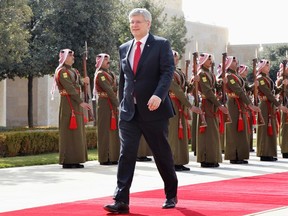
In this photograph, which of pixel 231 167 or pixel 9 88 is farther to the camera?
pixel 9 88

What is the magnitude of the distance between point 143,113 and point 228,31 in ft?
166

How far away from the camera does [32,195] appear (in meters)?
11.2

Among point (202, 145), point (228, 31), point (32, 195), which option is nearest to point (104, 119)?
point (202, 145)

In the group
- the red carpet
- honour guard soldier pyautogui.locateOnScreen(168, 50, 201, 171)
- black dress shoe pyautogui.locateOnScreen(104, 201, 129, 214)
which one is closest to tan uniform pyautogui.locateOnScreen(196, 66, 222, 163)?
honour guard soldier pyautogui.locateOnScreen(168, 50, 201, 171)

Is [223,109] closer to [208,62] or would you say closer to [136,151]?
[208,62]

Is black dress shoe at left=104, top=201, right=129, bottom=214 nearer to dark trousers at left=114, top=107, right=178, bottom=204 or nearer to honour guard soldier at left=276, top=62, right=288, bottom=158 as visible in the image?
dark trousers at left=114, top=107, right=178, bottom=204

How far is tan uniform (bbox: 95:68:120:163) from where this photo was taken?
1705 cm

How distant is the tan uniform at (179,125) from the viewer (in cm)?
1552

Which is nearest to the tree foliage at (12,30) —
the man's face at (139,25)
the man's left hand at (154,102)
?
the man's face at (139,25)

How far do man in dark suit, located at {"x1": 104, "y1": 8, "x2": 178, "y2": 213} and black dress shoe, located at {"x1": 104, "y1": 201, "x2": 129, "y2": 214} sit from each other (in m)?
0.20

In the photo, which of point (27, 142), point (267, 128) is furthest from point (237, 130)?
point (27, 142)

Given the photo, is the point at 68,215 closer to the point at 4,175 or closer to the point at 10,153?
the point at 4,175

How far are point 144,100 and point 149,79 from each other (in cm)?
22

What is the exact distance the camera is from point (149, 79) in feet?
31.4
